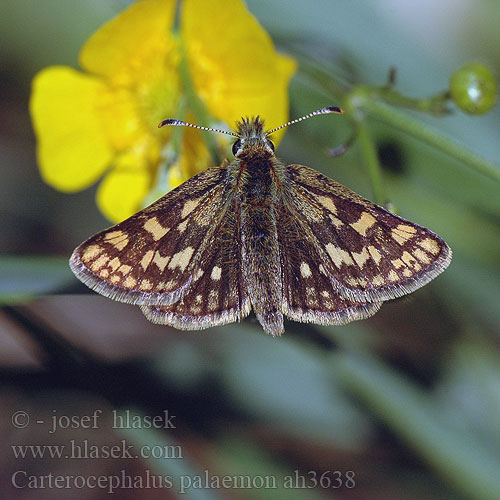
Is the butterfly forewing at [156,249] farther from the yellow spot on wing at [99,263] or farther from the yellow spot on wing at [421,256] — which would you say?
the yellow spot on wing at [421,256]

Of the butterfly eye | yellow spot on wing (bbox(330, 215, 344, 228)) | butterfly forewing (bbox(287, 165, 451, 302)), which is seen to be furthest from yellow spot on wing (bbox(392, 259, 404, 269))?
the butterfly eye

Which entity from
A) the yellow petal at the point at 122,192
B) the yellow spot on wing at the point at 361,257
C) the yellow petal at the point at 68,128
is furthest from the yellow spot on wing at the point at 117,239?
the yellow petal at the point at 68,128

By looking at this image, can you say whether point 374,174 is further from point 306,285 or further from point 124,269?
point 124,269

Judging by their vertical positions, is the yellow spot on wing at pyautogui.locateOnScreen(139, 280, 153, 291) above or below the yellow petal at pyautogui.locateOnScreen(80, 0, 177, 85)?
below

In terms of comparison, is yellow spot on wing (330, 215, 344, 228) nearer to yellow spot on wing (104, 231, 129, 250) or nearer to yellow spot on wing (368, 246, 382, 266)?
yellow spot on wing (368, 246, 382, 266)

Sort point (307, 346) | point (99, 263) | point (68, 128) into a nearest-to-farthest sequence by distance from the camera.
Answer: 1. point (99, 263)
2. point (307, 346)
3. point (68, 128)

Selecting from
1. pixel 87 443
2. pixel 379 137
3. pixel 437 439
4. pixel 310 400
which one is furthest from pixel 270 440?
pixel 379 137

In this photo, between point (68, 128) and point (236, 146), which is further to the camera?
point (68, 128)

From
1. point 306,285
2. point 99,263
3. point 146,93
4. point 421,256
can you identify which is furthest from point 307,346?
point 146,93
